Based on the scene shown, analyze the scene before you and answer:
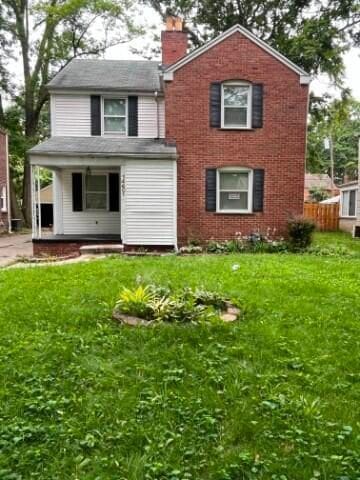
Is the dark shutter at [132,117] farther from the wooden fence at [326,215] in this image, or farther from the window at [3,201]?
the wooden fence at [326,215]

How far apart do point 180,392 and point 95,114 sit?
12.6 meters

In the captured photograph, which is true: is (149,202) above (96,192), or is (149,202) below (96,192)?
below

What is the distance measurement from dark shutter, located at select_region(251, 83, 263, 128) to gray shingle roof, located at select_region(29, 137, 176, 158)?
8.71 feet

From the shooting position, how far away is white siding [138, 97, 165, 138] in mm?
14664

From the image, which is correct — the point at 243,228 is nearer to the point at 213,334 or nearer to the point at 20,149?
the point at 213,334

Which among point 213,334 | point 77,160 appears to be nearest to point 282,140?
point 77,160

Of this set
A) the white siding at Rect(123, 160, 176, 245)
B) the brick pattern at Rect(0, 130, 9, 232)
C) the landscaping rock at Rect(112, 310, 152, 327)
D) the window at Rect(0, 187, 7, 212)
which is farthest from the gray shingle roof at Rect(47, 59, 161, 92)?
the landscaping rock at Rect(112, 310, 152, 327)

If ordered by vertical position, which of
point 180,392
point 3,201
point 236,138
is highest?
point 236,138

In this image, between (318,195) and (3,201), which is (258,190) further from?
(318,195)

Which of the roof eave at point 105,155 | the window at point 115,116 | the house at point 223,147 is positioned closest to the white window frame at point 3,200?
the house at point 223,147

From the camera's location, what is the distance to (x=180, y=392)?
355 cm

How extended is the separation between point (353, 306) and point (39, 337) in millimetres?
4013

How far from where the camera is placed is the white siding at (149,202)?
1240cm

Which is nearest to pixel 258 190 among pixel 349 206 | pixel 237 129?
pixel 237 129
